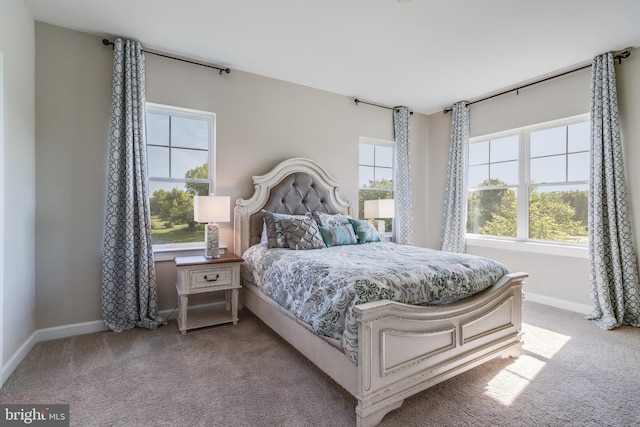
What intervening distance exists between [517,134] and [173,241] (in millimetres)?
4482

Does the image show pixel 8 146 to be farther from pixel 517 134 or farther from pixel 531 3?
pixel 517 134

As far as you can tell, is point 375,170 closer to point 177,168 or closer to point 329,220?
point 329,220

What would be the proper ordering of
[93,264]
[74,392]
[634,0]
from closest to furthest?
1. [74,392]
2. [634,0]
3. [93,264]

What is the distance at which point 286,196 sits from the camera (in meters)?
Answer: 3.66

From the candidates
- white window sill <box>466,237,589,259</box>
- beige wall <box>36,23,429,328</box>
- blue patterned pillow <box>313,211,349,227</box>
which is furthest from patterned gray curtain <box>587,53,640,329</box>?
beige wall <box>36,23,429,328</box>

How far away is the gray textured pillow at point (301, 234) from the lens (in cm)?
303

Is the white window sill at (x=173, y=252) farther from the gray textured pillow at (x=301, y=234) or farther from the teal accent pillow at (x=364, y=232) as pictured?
the teal accent pillow at (x=364, y=232)

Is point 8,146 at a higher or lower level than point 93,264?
higher

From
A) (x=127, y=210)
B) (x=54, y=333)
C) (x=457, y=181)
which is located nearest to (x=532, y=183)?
(x=457, y=181)

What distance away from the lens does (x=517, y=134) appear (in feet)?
13.6

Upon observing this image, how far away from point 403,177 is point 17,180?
169 inches

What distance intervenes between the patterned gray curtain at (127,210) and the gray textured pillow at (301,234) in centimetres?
130

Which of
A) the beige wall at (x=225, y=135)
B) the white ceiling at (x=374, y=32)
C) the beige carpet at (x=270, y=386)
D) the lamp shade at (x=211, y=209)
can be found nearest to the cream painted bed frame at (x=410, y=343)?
the beige carpet at (x=270, y=386)

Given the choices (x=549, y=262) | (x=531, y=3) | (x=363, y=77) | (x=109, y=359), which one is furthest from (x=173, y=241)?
(x=549, y=262)
